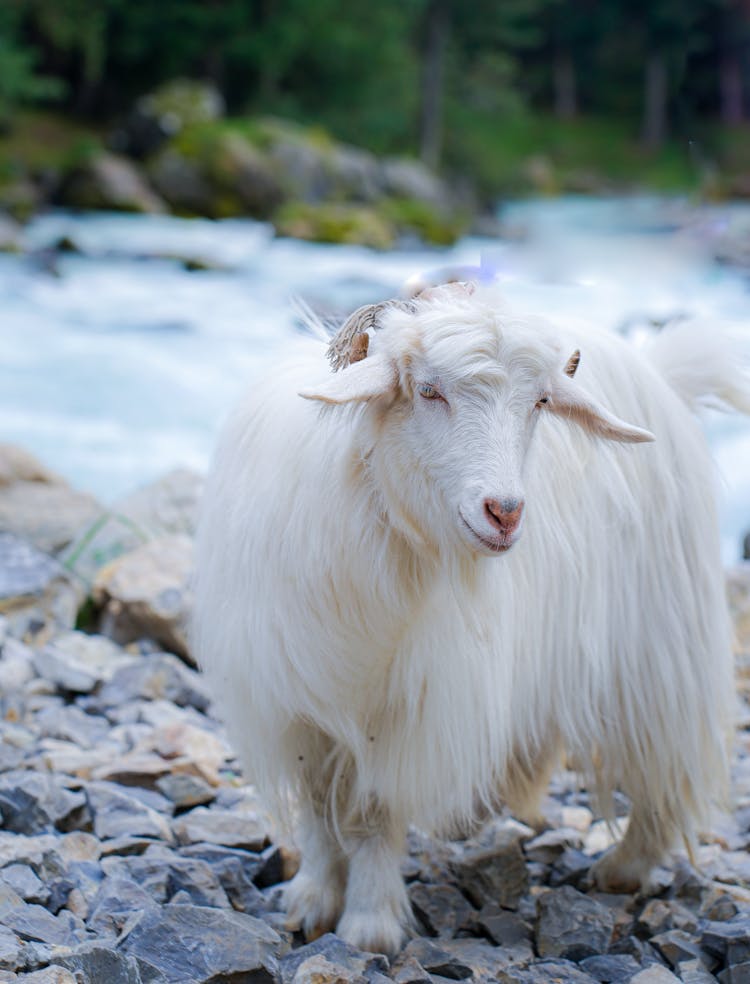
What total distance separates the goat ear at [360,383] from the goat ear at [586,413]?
338 millimetres

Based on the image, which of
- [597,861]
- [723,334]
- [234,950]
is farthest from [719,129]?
[234,950]

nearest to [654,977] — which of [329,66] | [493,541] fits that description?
[493,541]

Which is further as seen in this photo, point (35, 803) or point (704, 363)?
point (704, 363)

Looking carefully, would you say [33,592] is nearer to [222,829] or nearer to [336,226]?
[222,829]

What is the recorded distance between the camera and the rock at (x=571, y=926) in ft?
8.76

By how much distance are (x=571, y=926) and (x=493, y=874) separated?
0.26 metres

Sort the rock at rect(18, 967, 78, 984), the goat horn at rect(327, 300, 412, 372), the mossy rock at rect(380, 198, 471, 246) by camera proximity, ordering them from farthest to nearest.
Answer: the mossy rock at rect(380, 198, 471, 246), the goat horn at rect(327, 300, 412, 372), the rock at rect(18, 967, 78, 984)

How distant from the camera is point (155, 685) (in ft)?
12.6

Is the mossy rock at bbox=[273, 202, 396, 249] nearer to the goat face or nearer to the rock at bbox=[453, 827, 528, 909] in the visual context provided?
the rock at bbox=[453, 827, 528, 909]

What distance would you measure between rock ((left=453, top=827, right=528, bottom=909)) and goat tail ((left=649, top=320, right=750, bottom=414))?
1.28m

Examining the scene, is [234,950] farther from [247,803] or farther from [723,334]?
[723,334]

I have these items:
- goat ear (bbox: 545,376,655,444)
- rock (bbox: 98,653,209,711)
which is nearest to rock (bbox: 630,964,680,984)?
goat ear (bbox: 545,376,655,444)

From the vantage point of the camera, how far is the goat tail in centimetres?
304

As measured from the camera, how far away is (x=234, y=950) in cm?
232
